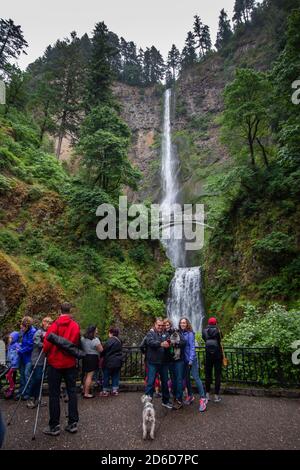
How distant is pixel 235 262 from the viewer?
18.9m

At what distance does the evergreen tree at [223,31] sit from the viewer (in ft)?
221

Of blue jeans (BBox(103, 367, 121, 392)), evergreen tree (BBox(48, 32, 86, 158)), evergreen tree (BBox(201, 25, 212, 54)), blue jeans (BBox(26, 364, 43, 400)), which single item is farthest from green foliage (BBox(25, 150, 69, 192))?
evergreen tree (BBox(201, 25, 212, 54))

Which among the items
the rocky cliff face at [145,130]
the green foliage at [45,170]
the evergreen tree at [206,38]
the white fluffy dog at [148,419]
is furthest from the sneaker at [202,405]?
the evergreen tree at [206,38]

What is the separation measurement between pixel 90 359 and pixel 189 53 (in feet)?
265

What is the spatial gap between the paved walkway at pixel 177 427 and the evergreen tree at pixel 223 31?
260 ft

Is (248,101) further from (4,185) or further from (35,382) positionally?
(35,382)

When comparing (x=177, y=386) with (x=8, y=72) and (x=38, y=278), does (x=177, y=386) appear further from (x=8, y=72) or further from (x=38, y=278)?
(x=8, y=72)

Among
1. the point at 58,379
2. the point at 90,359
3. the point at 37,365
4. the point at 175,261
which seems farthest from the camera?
the point at 175,261

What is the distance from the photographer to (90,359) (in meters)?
7.36

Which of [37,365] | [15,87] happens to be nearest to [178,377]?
[37,365]

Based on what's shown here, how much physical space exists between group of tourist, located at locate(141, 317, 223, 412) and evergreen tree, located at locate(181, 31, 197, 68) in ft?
244

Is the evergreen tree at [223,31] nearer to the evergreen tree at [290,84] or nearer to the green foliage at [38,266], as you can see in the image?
the evergreen tree at [290,84]

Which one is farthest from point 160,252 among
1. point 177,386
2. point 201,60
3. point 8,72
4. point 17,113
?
point 201,60

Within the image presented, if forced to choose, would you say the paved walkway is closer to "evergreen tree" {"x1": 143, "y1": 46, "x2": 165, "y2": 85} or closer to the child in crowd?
the child in crowd
